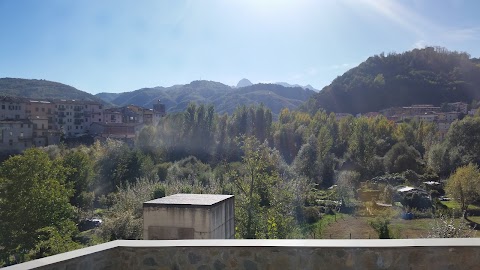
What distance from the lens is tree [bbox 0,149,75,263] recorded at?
63.6ft

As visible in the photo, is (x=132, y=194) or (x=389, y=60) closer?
(x=132, y=194)

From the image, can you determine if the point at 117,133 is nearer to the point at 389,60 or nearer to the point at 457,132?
the point at 457,132

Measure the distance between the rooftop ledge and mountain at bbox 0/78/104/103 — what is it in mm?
121547

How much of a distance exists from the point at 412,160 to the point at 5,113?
192ft

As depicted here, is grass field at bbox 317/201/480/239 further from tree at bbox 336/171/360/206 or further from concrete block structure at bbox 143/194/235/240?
concrete block structure at bbox 143/194/235/240

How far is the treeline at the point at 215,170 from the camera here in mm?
17328

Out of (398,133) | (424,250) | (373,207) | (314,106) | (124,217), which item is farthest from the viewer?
(314,106)

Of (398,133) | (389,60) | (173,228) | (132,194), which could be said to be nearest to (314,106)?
(389,60)

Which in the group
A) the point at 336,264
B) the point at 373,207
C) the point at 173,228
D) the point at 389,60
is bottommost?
the point at 373,207

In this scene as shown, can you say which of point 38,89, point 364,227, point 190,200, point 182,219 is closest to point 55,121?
point 38,89

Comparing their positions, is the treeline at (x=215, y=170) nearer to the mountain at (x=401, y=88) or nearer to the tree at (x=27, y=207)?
the tree at (x=27, y=207)

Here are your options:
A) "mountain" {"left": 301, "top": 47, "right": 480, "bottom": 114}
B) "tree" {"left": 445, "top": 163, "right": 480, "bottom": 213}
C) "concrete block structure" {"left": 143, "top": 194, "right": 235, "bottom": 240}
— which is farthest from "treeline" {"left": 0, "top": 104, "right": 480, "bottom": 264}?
"mountain" {"left": 301, "top": 47, "right": 480, "bottom": 114}

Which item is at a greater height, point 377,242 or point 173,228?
point 377,242

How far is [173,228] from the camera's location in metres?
7.31
